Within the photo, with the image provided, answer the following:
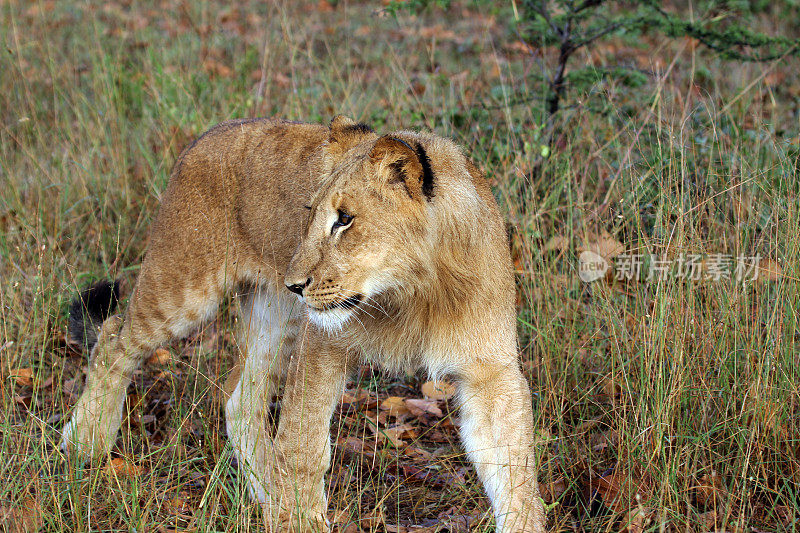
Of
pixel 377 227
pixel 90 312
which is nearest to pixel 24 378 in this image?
pixel 90 312

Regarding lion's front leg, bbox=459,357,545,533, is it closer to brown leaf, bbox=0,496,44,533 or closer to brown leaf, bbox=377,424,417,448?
brown leaf, bbox=377,424,417,448

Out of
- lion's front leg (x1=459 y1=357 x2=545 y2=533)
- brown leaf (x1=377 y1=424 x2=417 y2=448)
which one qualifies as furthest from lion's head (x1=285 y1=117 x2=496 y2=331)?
brown leaf (x1=377 y1=424 x2=417 y2=448)

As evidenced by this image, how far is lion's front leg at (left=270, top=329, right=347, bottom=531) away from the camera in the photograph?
11.0 feet

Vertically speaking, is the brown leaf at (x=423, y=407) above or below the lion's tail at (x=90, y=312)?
below

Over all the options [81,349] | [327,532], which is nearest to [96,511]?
[327,532]

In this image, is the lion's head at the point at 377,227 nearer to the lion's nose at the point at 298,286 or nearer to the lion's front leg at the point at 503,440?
the lion's nose at the point at 298,286

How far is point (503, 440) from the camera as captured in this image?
3.18 m

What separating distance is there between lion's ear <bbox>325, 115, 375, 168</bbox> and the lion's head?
0.31 m

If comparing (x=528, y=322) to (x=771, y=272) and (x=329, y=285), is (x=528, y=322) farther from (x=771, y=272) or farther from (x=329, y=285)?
(x=329, y=285)

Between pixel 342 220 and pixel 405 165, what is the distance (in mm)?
305

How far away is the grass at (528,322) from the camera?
10.7 feet

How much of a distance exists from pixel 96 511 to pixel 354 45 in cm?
741

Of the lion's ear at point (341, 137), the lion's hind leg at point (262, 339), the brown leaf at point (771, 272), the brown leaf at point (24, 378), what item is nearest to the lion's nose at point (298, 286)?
the lion's ear at point (341, 137)

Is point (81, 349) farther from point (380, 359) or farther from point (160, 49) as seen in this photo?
point (160, 49)
